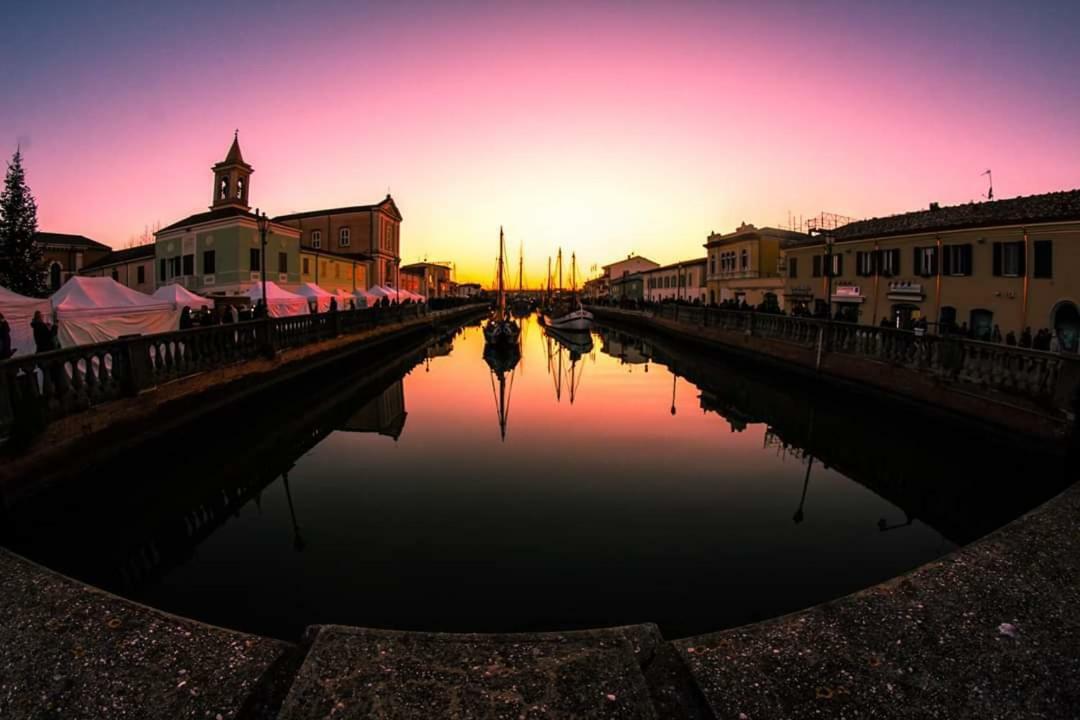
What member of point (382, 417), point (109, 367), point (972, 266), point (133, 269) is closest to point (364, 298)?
point (133, 269)

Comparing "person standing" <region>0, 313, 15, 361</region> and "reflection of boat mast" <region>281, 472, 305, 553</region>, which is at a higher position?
"person standing" <region>0, 313, 15, 361</region>

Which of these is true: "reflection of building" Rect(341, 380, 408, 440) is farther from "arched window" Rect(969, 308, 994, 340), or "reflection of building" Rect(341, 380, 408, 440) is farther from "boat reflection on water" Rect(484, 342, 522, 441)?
"arched window" Rect(969, 308, 994, 340)

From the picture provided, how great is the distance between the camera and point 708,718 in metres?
2.95

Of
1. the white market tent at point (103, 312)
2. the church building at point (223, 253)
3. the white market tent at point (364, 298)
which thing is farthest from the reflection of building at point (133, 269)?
the white market tent at point (103, 312)

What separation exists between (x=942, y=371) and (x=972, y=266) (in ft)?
59.4

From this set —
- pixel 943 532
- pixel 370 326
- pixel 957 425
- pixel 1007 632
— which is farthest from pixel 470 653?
pixel 370 326

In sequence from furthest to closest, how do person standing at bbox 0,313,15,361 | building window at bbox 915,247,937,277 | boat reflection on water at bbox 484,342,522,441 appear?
building window at bbox 915,247,937,277 → boat reflection on water at bbox 484,342,522,441 → person standing at bbox 0,313,15,361

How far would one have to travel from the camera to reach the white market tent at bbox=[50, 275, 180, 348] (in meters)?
12.8

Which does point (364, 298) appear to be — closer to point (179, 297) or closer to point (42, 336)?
point (179, 297)

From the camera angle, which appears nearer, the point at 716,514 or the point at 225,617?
the point at 225,617

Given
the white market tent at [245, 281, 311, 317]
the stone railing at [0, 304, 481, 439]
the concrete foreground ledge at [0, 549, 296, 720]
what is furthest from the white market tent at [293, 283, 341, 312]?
the concrete foreground ledge at [0, 549, 296, 720]

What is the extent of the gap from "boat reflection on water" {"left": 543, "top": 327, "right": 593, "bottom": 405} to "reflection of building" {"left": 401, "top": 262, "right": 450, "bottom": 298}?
3563 cm

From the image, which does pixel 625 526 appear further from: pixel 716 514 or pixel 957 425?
pixel 957 425

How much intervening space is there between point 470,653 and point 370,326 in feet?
112
